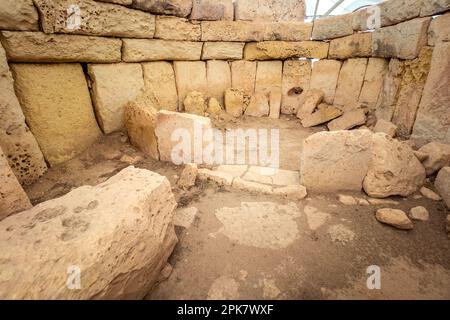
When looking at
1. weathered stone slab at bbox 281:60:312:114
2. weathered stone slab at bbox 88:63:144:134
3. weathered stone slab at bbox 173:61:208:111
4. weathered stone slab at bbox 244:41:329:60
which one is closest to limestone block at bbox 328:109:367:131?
weathered stone slab at bbox 281:60:312:114

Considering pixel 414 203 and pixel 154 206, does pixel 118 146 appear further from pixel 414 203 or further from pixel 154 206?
pixel 414 203

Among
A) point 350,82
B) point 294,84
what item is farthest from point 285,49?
point 350,82

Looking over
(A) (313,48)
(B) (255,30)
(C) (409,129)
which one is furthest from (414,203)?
(B) (255,30)

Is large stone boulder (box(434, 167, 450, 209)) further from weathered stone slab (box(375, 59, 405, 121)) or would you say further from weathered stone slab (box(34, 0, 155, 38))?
weathered stone slab (box(34, 0, 155, 38))

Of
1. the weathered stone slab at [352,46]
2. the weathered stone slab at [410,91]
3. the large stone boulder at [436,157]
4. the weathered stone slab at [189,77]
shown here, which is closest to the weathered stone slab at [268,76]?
the weathered stone slab at [352,46]

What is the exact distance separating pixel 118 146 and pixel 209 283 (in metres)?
2.50

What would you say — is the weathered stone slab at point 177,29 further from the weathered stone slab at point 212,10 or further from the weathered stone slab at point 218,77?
the weathered stone slab at point 218,77

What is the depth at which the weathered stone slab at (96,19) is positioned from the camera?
2.59 m

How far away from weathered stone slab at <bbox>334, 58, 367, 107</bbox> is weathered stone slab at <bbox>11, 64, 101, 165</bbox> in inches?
178

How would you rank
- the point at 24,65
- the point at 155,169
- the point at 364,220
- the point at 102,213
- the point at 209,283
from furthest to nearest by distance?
the point at 155,169 → the point at 24,65 → the point at 364,220 → the point at 209,283 → the point at 102,213

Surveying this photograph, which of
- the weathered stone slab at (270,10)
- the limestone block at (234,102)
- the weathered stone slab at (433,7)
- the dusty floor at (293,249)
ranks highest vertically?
the weathered stone slab at (270,10)

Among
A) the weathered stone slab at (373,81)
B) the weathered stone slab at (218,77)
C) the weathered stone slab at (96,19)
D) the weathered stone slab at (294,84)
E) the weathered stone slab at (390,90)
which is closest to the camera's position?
the weathered stone slab at (96,19)

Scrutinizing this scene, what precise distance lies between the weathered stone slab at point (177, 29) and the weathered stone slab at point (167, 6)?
95 millimetres

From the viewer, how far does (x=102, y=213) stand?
4.78 ft
